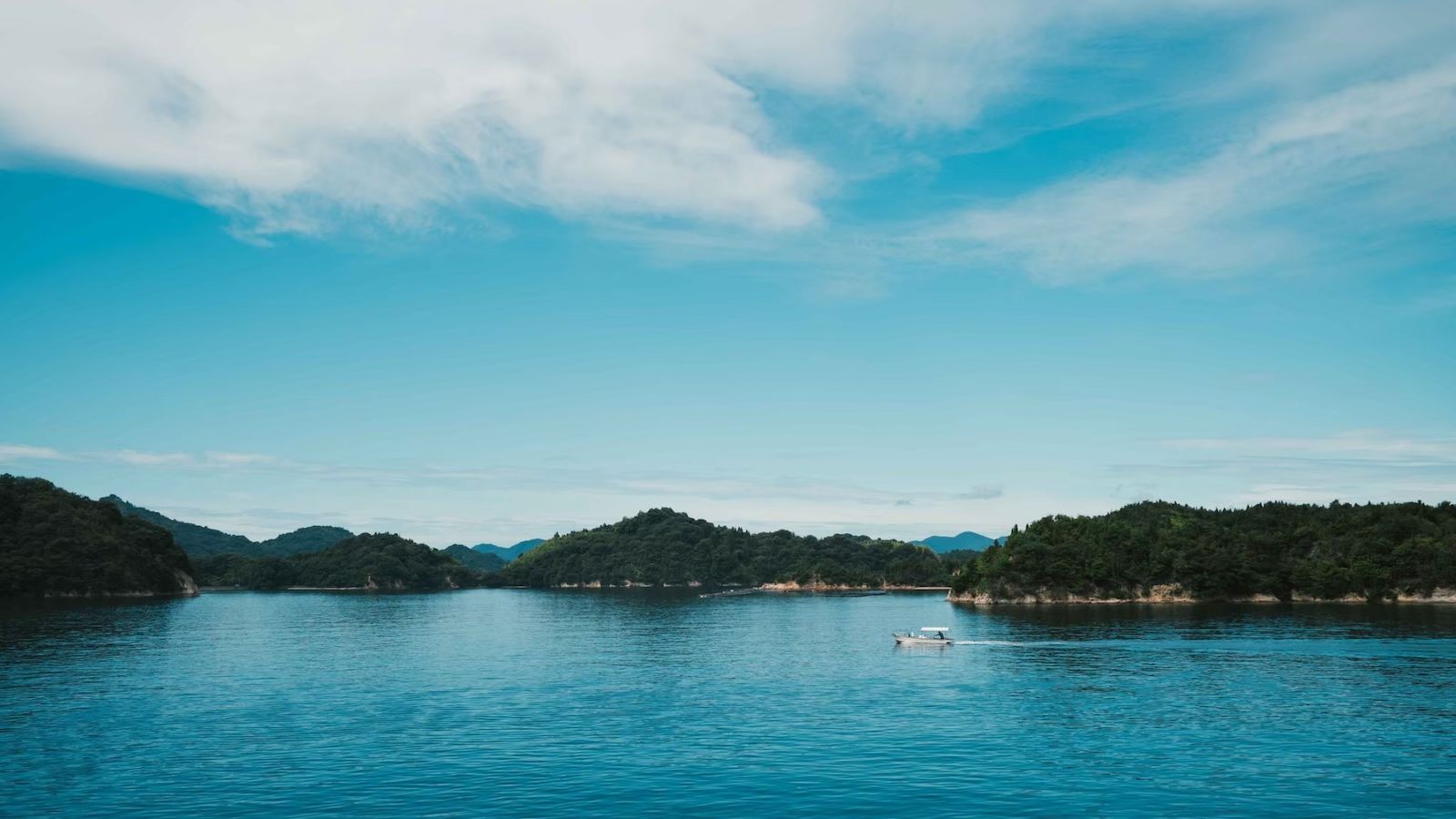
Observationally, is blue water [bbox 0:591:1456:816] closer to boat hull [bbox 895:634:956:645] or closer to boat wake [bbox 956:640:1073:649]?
boat wake [bbox 956:640:1073:649]

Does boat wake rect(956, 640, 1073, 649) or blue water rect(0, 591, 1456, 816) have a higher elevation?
boat wake rect(956, 640, 1073, 649)

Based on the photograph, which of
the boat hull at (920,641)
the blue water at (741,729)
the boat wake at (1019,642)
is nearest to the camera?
the blue water at (741,729)

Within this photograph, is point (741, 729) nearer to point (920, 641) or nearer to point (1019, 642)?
point (920, 641)

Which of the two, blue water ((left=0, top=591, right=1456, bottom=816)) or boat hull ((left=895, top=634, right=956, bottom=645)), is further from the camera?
boat hull ((left=895, top=634, right=956, bottom=645))

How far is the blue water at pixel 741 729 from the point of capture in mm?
49031

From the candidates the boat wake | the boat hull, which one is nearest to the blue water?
the boat wake

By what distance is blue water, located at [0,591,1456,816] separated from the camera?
49.0 meters

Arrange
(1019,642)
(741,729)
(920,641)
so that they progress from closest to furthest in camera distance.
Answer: (741,729) < (920,641) < (1019,642)

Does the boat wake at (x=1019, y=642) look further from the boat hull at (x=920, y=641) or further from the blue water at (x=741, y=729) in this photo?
the boat hull at (x=920, y=641)

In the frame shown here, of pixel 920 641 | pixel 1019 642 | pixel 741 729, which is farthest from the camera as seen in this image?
pixel 1019 642

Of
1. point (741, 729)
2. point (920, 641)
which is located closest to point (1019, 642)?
point (920, 641)

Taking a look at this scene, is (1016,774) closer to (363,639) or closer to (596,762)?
(596,762)

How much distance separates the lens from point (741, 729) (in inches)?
2677

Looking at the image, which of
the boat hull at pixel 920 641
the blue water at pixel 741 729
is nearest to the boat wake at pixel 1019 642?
the blue water at pixel 741 729
